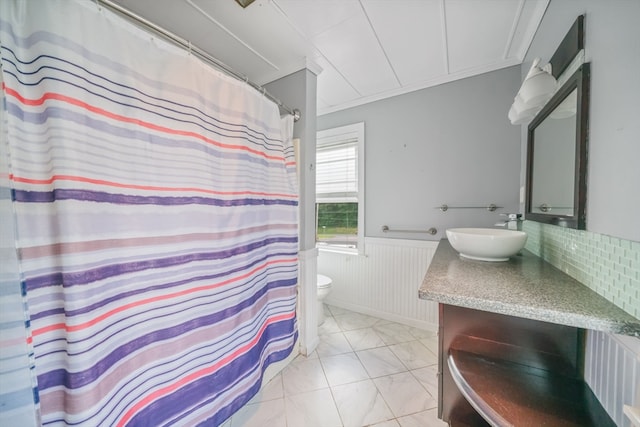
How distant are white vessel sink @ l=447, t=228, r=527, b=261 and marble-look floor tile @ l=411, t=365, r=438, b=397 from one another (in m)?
0.91

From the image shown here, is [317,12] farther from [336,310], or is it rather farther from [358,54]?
[336,310]

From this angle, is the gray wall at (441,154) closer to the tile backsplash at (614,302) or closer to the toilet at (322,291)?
the toilet at (322,291)

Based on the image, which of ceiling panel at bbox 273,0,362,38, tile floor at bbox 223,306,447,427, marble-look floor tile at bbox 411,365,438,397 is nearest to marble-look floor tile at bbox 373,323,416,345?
tile floor at bbox 223,306,447,427

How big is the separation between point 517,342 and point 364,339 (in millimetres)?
1322

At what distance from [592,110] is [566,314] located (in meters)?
0.70

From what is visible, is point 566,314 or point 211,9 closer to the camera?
point 566,314

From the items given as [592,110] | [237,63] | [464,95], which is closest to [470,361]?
[592,110]

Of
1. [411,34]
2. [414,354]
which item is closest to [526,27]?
[411,34]

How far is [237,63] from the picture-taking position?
1700 millimetres

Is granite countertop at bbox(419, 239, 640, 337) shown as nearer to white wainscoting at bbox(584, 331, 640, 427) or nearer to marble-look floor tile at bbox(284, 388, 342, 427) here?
white wainscoting at bbox(584, 331, 640, 427)

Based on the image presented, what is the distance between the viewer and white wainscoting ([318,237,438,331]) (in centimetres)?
200

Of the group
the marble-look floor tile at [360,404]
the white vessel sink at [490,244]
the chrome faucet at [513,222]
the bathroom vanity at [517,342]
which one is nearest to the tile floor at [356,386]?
the marble-look floor tile at [360,404]

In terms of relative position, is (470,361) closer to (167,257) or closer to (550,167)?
(550,167)

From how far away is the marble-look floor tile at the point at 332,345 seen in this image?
5.67 ft
